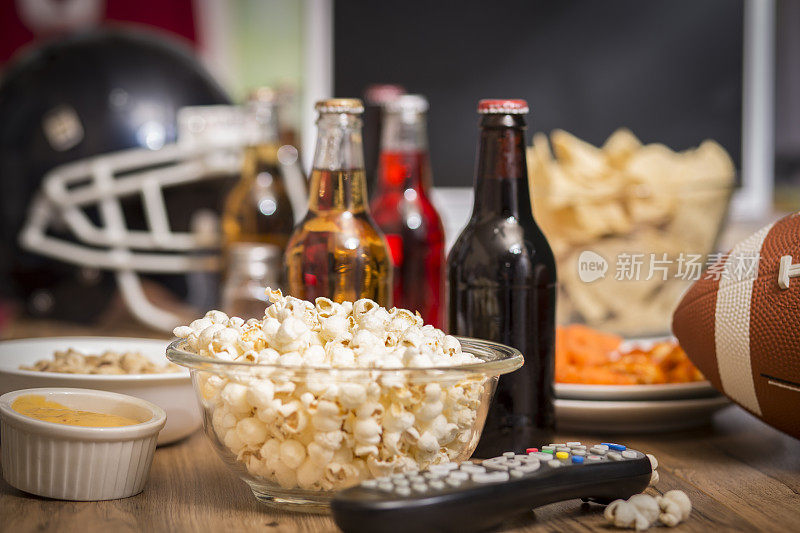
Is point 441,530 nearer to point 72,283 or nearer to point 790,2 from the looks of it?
point 72,283

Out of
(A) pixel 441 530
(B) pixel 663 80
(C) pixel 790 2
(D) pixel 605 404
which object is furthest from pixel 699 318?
(C) pixel 790 2

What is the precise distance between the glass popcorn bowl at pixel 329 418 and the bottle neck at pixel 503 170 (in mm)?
199

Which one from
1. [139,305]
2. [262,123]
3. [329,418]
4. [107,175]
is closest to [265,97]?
[262,123]

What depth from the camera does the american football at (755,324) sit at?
751 millimetres

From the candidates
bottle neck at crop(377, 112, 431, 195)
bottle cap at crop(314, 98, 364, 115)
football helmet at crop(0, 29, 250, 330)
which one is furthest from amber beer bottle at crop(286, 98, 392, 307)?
football helmet at crop(0, 29, 250, 330)

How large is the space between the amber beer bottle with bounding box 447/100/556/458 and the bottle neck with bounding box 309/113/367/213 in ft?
0.39

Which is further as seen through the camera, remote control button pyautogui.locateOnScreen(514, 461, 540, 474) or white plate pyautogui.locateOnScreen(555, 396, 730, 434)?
white plate pyautogui.locateOnScreen(555, 396, 730, 434)

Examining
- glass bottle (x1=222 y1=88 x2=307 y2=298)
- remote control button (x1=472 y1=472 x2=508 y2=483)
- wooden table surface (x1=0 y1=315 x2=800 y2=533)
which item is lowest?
wooden table surface (x1=0 y1=315 x2=800 y2=533)

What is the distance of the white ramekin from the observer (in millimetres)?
661

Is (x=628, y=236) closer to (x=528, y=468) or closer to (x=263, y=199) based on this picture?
(x=263, y=199)

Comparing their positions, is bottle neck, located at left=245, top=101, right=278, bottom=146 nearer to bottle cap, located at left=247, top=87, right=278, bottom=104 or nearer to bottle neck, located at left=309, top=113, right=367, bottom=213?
bottle cap, located at left=247, top=87, right=278, bottom=104

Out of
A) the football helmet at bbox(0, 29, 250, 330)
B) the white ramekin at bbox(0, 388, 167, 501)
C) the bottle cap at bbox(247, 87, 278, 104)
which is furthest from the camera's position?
the football helmet at bbox(0, 29, 250, 330)

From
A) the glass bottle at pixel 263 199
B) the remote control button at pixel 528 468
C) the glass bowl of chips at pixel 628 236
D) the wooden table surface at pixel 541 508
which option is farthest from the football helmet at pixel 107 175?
the remote control button at pixel 528 468

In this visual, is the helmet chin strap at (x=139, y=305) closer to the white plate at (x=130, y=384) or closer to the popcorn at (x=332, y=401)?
the white plate at (x=130, y=384)
